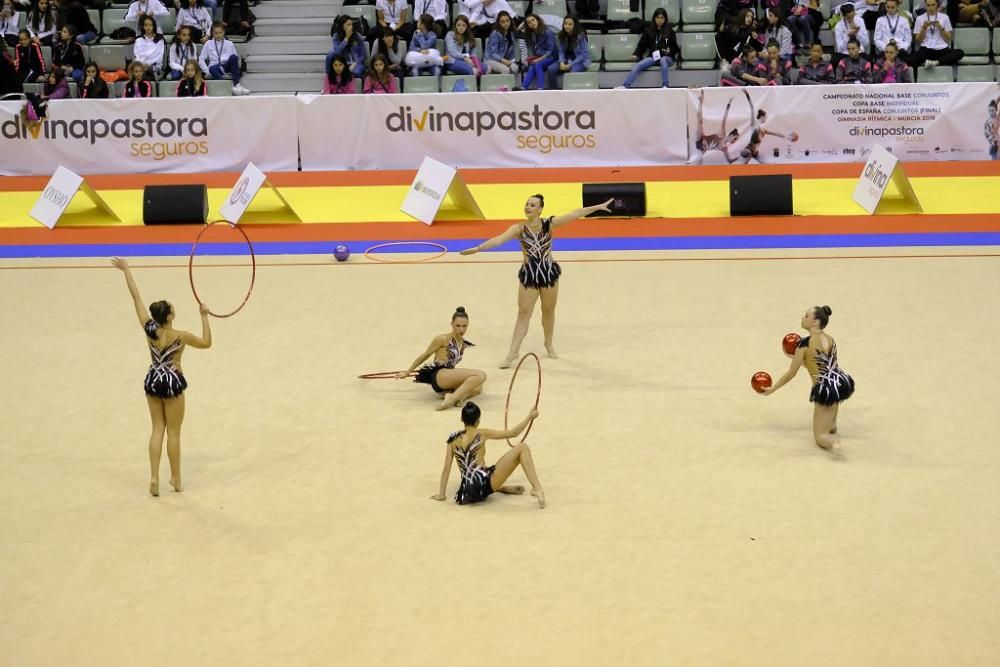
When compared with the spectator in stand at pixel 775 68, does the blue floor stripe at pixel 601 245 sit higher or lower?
lower

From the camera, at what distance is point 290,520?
8.67 meters

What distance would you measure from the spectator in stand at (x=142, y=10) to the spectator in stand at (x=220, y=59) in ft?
5.34

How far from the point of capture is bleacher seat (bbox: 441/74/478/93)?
72.2 feet

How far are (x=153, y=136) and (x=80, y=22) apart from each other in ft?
15.4

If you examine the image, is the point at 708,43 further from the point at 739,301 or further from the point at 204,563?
the point at 204,563

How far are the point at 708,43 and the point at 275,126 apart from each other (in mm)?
7673

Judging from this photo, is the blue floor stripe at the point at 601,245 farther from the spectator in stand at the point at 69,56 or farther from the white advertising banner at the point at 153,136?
the spectator in stand at the point at 69,56

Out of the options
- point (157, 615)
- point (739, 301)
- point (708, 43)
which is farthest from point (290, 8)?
point (157, 615)

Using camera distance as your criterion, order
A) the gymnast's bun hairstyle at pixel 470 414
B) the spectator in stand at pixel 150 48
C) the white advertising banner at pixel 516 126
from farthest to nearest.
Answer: the spectator in stand at pixel 150 48, the white advertising banner at pixel 516 126, the gymnast's bun hairstyle at pixel 470 414

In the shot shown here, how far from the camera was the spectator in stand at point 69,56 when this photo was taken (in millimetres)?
22859

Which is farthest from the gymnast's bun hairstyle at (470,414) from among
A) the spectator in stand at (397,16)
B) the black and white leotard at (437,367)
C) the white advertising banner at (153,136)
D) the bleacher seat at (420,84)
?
the spectator in stand at (397,16)

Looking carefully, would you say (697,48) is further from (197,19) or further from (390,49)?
(197,19)

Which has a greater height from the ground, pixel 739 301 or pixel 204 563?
→ pixel 739 301

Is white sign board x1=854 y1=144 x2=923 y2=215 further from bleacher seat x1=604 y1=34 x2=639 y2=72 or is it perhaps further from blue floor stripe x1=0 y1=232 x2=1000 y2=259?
bleacher seat x1=604 y1=34 x2=639 y2=72
